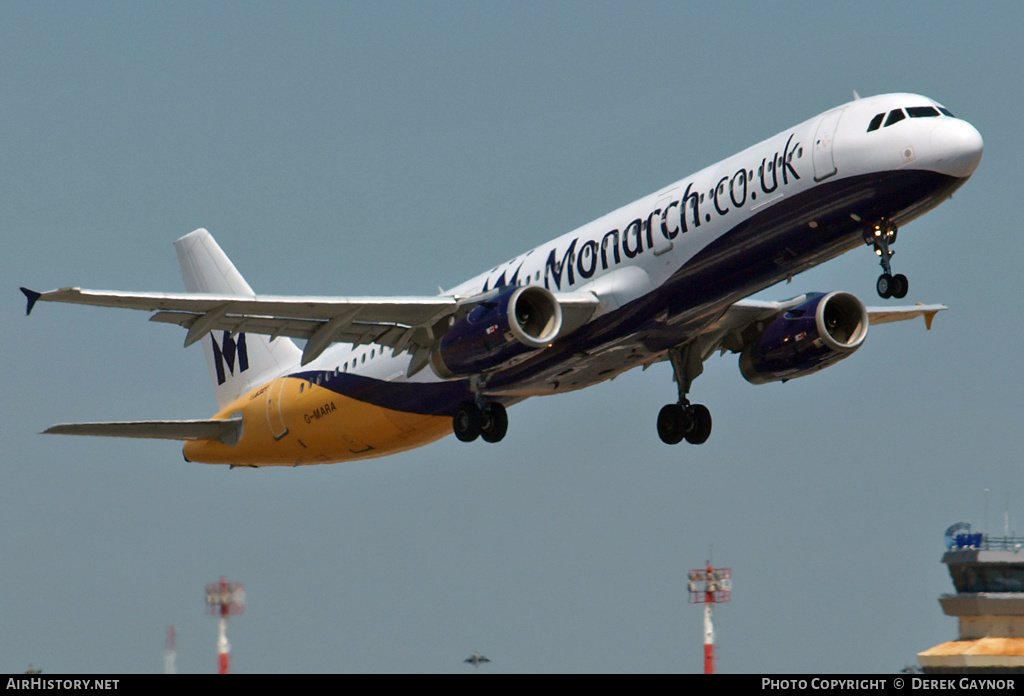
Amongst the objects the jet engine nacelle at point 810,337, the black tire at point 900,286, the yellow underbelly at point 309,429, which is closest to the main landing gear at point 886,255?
the black tire at point 900,286

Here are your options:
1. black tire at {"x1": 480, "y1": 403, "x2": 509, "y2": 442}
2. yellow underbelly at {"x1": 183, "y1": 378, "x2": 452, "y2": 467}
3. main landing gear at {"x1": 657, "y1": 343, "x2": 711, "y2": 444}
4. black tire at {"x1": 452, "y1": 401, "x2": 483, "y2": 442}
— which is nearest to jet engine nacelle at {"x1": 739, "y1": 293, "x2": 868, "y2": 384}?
main landing gear at {"x1": 657, "y1": 343, "x2": 711, "y2": 444}

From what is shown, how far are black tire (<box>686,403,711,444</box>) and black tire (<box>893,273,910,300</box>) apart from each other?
975 cm

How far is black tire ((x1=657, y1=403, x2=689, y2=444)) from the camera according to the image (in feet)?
124

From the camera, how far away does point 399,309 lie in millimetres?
33281

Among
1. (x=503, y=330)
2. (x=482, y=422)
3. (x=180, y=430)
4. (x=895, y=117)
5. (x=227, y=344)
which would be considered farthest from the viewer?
(x=227, y=344)

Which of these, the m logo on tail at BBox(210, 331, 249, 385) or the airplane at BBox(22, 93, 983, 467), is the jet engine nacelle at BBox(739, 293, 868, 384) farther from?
the m logo on tail at BBox(210, 331, 249, 385)

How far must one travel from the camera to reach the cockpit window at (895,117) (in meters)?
29.0

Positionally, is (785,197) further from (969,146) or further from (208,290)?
(208,290)

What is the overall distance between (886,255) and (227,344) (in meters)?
22.7

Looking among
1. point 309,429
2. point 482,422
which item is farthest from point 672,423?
point 309,429

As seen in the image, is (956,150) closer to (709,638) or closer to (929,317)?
(929,317)

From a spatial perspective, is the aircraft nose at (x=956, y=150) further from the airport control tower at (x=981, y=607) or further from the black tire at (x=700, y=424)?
the airport control tower at (x=981, y=607)

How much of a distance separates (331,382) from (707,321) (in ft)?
36.6

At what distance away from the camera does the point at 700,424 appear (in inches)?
1490
